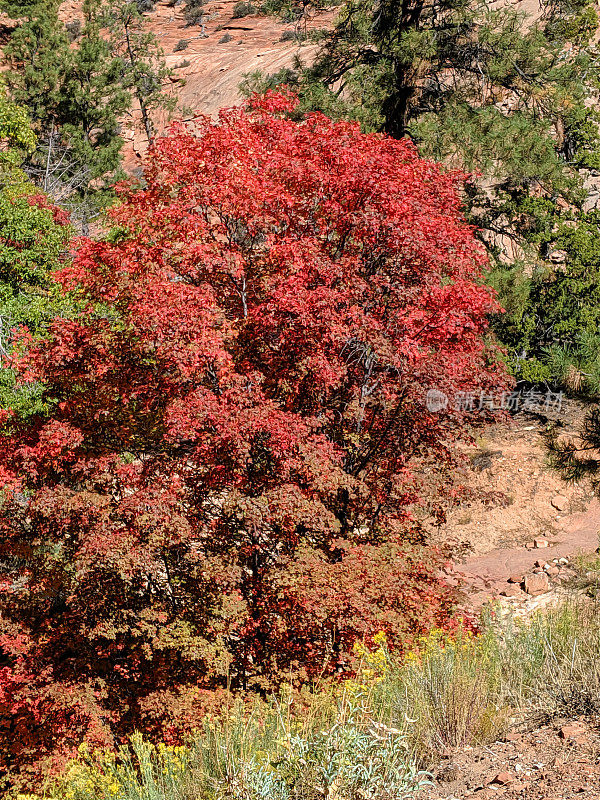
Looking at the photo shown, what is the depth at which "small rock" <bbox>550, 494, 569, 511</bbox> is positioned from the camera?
54.2ft

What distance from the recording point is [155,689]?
9.11 m

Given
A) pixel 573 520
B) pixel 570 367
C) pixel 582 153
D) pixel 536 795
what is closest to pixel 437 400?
pixel 536 795

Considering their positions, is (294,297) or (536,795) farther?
(294,297)

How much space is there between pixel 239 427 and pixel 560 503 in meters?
11.0

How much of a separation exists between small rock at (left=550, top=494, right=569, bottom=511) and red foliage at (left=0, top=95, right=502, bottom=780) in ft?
25.3

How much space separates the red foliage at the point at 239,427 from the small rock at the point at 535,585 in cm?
505

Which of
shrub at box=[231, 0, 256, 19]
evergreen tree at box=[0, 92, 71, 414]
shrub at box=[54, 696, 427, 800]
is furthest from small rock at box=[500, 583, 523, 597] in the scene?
shrub at box=[231, 0, 256, 19]

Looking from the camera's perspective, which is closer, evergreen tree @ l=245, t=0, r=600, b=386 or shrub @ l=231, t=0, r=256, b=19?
evergreen tree @ l=245, t=0, r=600, b=386

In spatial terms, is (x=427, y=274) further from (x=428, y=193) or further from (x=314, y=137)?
(x=314, y=137)

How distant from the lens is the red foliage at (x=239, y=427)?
828 cm

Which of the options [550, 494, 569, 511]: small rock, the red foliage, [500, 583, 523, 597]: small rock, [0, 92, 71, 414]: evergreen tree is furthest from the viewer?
[550, 494, 569, 511]: small rock

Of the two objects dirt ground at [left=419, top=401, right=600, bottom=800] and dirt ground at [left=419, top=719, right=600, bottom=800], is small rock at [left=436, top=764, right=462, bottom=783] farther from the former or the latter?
dirt ground at [left=419, top=401, right=600, bottom=800]

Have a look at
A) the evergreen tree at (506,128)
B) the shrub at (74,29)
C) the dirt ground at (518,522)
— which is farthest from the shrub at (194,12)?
the dirt ground at (518,522)

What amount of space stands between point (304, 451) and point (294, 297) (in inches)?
71.5
